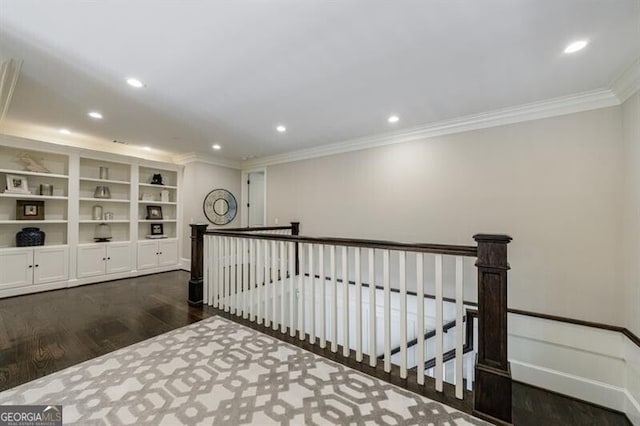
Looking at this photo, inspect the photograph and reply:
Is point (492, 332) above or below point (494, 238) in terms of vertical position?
below

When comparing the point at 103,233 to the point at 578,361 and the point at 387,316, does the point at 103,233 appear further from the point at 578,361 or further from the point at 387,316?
the point at 578,361

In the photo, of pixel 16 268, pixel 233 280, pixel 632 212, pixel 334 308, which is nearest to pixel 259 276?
pixel 233 280

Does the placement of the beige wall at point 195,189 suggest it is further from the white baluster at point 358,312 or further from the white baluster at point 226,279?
the white baluster at point 358,312

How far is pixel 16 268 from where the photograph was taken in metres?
3.90

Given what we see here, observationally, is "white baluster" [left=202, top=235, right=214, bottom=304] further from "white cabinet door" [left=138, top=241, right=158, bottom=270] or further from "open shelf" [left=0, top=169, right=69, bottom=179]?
"open shelf" [left=0, top=169, right=69, bottom=179]

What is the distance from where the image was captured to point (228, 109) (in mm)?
3215

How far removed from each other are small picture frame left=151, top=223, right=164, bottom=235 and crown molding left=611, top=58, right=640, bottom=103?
7303 millimetres

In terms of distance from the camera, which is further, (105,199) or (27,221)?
(105,199)

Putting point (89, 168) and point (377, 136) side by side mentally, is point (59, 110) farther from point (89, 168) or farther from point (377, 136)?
point (377, 136)

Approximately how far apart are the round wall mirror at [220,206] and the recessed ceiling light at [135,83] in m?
3.38

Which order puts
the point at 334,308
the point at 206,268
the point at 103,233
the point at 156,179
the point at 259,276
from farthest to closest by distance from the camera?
1. the point at 156,179
2. the point at 103,233
3. the point at 206,268
4. the point at 259,276
5. the point at 334,308

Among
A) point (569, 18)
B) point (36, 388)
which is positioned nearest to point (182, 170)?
point (36, 388)

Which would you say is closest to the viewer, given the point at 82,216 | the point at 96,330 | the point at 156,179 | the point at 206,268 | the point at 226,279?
the point at 96,330

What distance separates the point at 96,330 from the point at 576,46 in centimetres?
501
